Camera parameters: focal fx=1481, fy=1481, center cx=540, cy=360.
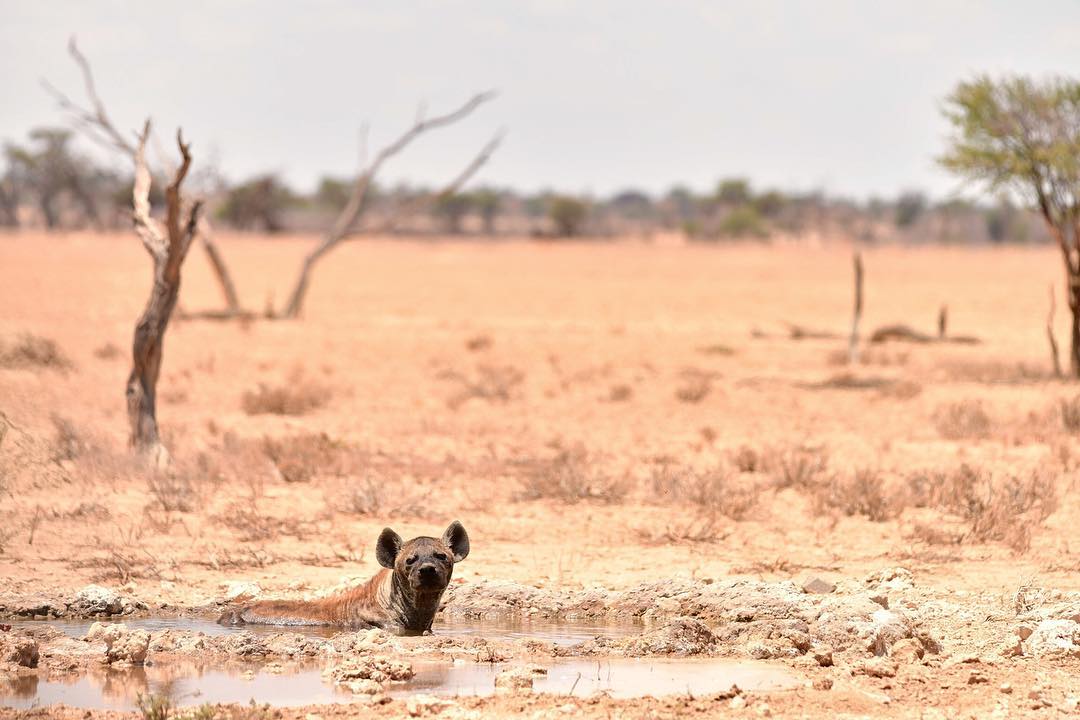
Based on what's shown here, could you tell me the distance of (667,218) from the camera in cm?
10588

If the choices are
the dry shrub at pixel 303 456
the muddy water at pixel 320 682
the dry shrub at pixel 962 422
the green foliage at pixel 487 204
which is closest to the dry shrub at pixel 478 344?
the dry shrub at pixel 962 422

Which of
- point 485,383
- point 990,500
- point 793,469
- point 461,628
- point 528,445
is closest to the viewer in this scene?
point 461,628

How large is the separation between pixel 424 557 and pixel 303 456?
6.51 m

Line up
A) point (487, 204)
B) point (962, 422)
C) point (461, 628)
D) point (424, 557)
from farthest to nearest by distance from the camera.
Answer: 1. point (487, 204)
2. point (962, 422)
3. point (461, 628)
4. point (424, 557)

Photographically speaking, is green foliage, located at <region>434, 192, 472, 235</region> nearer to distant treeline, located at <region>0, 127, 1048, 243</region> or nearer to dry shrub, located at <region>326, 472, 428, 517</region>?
distant treeline, located at <region>0, 127, 1048, 243</region>

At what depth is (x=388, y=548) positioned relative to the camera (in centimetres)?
860

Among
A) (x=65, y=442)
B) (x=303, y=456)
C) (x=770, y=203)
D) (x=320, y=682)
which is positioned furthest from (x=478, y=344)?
(x=770, y=203)

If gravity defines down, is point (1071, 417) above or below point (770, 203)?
below

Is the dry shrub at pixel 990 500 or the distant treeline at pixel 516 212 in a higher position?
the distant treeline at pixel 516 212

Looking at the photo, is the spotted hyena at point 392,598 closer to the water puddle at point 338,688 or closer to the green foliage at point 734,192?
the water puddle at point 338,688

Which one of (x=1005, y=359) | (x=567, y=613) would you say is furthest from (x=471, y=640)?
(x=1005, y=359)

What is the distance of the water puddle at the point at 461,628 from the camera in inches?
341

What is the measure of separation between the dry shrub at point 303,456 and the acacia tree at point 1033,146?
1351cm

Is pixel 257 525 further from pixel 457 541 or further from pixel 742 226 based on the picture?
pixel 742 226
